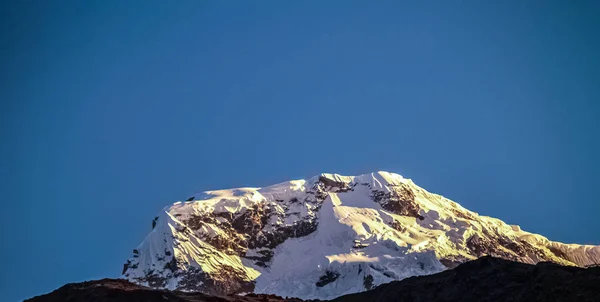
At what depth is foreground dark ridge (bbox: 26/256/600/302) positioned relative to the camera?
102 metres

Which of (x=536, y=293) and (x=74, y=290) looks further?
(x=74, y=290)

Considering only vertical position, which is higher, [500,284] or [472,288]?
[472,288]

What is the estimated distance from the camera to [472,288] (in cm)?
11100

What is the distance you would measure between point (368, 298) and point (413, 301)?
10.6 m

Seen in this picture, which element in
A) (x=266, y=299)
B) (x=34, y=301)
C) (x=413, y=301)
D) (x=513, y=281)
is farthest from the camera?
(x=266, y=299)

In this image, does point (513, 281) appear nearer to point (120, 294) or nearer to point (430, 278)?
point (430, 278)

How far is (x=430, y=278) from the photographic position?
11969cm

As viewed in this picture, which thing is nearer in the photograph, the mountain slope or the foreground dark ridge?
→ the mountain slope

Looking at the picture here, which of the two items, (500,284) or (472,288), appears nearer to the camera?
(500,284)

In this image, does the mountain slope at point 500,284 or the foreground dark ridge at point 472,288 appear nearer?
the mountain slope at point 500,284

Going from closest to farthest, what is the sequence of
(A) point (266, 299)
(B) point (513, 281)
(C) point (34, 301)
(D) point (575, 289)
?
(D) point (575, 289)
(B) point (513, 281)
(C) point (34, 301)
(A) point (266, 299)

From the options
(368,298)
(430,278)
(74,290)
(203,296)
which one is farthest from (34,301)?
(430,278)

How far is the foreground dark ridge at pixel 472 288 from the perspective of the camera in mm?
102312

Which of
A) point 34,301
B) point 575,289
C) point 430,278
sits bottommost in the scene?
point 575,289
